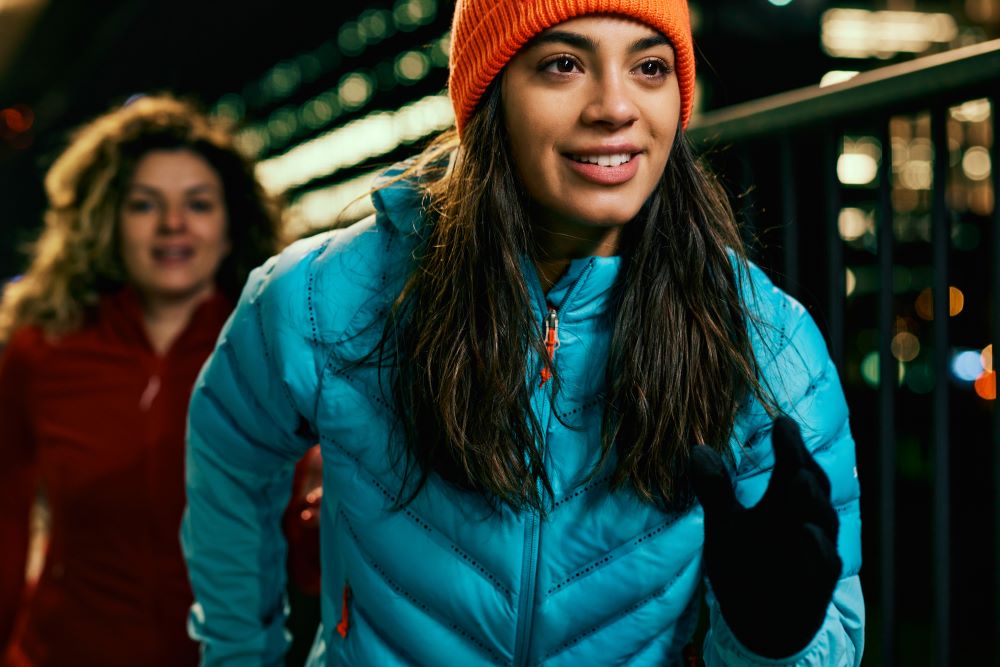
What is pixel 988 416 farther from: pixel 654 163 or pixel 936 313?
pixel 654 163

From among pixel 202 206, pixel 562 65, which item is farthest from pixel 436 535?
pixel 202 206

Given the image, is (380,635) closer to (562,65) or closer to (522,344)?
(522,344)

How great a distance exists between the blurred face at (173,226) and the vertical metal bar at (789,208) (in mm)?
1515

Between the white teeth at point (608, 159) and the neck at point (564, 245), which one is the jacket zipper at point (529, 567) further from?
the white teeth at point (608, 159)

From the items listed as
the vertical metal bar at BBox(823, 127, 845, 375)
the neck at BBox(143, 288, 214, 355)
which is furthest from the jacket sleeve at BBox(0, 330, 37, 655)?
the vertical metal bar at BBox(823, 127, 845, 375)

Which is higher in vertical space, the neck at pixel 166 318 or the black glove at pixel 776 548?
the neck at pixel 166 318

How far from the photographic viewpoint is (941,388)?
169 cm

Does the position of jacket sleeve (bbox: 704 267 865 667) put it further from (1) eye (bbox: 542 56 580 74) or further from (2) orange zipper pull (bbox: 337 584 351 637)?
(2) orange zipper pull (bbox: 337 584 351 637)

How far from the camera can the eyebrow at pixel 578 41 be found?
53.2 inches

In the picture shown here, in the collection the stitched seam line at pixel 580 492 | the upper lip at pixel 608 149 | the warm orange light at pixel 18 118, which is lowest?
the stitched seam line at pixel 580 492

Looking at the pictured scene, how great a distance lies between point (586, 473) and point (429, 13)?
42.2 ft

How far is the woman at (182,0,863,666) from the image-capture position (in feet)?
4.54

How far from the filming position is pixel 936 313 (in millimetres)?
1694

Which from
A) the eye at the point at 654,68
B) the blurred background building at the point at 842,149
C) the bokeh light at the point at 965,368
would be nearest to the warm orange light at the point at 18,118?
the blurred background building at the point at 842,149
